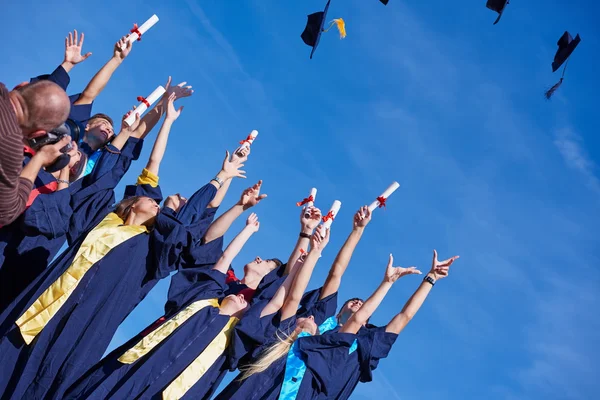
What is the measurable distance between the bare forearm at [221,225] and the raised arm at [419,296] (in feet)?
6.34

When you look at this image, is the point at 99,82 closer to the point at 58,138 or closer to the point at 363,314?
the point at 363,314

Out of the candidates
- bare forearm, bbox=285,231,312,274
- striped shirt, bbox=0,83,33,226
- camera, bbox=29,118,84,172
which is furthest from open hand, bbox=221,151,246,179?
striped shirt, bbox=0,83,33,226

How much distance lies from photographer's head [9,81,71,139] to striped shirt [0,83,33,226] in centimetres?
5

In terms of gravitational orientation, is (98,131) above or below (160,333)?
above

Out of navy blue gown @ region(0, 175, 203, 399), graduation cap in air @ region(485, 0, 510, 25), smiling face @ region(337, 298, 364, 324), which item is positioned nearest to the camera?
navy blue gown @ region(0, 175, 203, 399)

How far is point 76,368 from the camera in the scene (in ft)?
20.3

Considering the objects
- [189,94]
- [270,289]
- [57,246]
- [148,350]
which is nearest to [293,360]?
[270,289]

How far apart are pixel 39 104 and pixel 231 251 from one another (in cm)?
429

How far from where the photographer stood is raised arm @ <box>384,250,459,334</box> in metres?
7.84

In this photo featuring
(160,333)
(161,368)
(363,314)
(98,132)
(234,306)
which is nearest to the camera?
(161,368)

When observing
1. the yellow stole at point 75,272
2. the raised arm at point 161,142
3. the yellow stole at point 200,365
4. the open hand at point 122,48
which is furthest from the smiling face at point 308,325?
the open hand at point 122,48

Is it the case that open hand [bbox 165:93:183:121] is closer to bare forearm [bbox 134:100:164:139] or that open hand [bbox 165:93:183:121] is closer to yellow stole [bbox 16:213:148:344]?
bare forearm [bbox 134:100:164:139]

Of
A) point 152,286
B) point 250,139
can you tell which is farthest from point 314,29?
point 152,286

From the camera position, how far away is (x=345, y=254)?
792 cm
